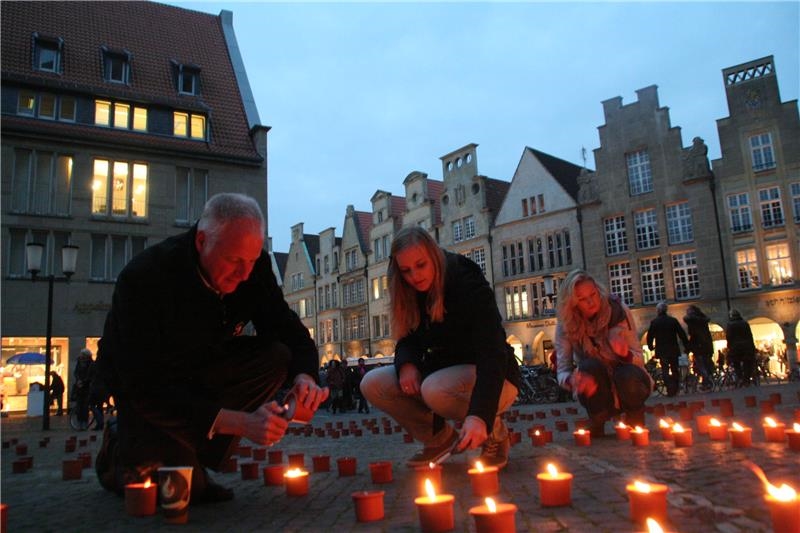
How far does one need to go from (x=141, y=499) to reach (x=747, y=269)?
36.4 meters

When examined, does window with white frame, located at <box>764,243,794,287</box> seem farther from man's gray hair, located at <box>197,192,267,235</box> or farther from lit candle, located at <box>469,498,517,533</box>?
lit candle, located at <box>469,498,517,533</box>

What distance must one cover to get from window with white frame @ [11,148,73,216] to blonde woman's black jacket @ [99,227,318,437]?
1061 inches

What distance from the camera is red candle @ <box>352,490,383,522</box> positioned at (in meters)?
3.06

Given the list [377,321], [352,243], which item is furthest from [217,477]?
[352,243]

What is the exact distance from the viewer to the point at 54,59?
29.1 meters

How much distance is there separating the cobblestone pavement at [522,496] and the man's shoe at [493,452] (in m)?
0.10

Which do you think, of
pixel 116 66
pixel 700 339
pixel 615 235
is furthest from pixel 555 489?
pixel 615 235

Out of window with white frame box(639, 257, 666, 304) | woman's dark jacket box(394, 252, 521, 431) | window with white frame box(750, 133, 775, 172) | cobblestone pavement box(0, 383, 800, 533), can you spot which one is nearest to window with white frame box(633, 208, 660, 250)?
window with white frame box(639, 257, 666, 304)

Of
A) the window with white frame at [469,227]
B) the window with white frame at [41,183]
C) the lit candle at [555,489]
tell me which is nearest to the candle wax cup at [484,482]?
the lit candle at [555,489]

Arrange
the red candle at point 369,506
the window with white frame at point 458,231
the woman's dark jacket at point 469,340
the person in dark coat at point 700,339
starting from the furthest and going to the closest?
the window with white frame at point 458,231, the person in dark coat at point 700,339, the woman's dark jacket at point 469,340, the red candle at point 369,506

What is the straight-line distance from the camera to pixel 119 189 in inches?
1110

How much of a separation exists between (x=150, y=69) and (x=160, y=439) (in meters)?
32.1

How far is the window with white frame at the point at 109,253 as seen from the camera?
2736 cm

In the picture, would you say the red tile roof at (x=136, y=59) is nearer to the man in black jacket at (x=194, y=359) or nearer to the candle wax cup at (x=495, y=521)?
the man in black jacket at (x=194, y=359)
